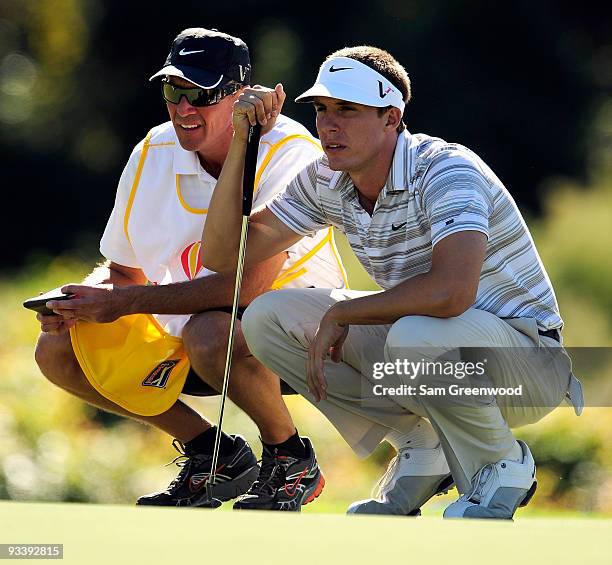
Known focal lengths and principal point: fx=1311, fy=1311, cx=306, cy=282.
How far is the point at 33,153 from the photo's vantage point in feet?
64.6

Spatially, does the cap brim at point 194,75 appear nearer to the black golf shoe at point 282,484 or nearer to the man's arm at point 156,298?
Result: the man's arm at point 156,298

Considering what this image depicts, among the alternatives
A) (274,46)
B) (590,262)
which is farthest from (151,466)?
(274,46)

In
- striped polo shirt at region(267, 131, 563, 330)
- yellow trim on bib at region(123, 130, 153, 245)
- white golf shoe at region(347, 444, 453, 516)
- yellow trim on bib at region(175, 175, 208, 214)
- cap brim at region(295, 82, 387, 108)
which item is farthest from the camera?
yellow trim on bib at region(123, 130, 153, 245)

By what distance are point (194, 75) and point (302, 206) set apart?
0.60m

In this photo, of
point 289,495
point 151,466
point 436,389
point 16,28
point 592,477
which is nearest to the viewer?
point 436,389

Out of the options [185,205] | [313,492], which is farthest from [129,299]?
[313,492]

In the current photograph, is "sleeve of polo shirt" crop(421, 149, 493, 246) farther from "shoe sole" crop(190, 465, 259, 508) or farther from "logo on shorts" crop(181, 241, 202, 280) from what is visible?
"shoe sole" crop(190, 465, 259, 508)

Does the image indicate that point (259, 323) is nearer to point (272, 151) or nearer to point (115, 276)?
point (272, 151)

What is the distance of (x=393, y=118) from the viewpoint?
3873 mm

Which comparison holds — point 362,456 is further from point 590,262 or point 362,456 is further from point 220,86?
point 590,262

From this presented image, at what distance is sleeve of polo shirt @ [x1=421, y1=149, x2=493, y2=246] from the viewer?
3.59m

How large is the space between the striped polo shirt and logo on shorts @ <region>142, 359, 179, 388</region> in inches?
30.1

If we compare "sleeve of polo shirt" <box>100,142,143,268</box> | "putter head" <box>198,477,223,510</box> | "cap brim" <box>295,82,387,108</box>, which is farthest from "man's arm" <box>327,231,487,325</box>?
"sleeve of polo shirt" <box>100,142,143,268</box>

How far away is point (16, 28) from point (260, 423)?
17.6 metres
